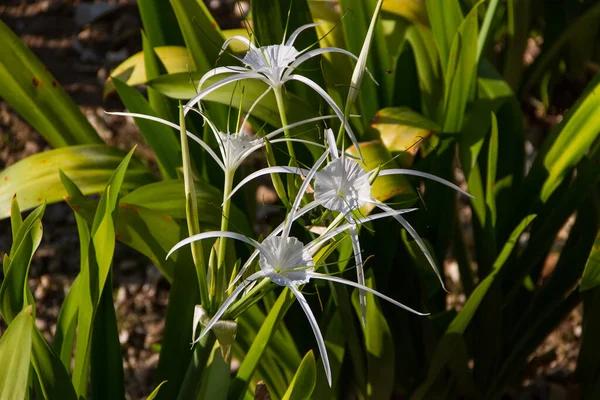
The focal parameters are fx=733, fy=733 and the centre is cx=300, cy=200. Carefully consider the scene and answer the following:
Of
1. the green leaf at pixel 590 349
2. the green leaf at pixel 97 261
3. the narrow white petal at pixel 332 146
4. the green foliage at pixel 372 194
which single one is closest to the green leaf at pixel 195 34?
the green foliage at pixel 372 194

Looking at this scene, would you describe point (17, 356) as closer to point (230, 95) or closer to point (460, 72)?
point (230, 95)

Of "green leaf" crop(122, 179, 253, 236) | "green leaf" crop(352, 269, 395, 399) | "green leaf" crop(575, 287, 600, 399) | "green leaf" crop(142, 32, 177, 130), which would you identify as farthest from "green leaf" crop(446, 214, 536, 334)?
"green leaf" crop(142, 32, 177, 130)

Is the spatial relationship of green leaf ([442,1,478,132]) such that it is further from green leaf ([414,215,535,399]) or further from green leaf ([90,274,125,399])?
green leaf ([90,274,125,399])

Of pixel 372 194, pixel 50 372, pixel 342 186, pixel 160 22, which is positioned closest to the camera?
pixel 342 186

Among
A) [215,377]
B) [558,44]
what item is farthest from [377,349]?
[558,44]

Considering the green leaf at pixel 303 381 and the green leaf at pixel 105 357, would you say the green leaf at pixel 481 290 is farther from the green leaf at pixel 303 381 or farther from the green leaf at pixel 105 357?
the green leaf at pixel 105 357
